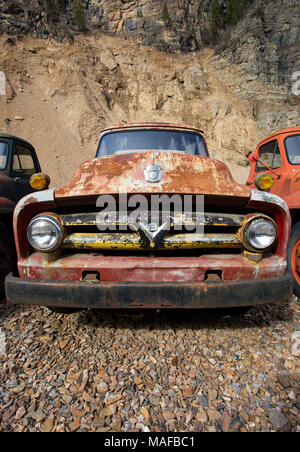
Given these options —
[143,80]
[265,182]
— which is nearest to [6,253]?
[265,182]

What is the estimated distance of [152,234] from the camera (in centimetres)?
169

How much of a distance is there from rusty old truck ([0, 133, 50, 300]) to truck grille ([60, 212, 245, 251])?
1.26 meters

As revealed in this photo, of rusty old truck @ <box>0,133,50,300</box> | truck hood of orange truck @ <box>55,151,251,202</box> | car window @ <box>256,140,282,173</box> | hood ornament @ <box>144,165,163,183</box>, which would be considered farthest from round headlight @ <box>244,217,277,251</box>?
car window @ <box>256,140,282,173</box>

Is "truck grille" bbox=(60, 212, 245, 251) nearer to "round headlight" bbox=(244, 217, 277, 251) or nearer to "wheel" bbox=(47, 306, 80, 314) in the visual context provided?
"round headlight" bbox=(244, 217, 277, 251)

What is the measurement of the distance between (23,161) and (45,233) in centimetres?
329

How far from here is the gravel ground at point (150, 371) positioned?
1.33 meters

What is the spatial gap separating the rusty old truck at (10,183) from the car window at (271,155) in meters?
3.75

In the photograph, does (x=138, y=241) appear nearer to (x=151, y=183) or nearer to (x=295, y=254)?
(x=151, y=183)

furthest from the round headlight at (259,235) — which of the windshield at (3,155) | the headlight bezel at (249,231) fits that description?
the windshield at (3,155)

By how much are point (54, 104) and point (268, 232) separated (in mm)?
23334

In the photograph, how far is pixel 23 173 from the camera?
4.18 meters

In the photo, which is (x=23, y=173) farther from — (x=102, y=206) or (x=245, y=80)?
→ (x=245, y=80)
